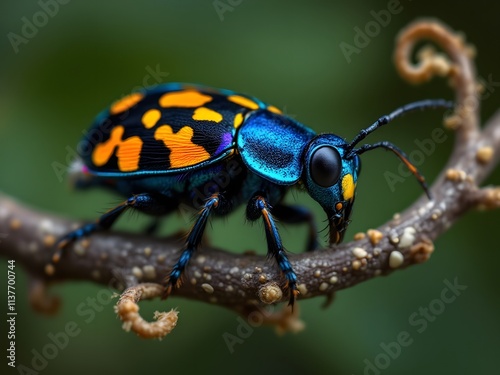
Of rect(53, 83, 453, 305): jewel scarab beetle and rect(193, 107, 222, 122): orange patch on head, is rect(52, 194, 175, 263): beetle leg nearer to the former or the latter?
rect(53, 83, 453, 305): jewel scarab beetle

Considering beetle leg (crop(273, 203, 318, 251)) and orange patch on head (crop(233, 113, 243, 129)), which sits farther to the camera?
beetle leg (crop(273, 203, 318, 251))

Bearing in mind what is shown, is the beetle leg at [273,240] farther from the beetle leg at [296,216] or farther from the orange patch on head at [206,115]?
the orange patch on head at [206,115]

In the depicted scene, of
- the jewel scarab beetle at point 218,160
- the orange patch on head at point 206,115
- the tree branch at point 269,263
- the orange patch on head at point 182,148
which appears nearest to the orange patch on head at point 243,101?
the jewel scarab beetle at point 218,160

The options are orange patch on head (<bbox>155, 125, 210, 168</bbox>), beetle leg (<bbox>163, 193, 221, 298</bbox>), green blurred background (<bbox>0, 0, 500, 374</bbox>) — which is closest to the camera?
beetle leg (<bbox>163, 193, 221, 298</bbox>)

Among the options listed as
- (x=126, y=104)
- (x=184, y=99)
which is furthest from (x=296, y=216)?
(x=126, y=104)

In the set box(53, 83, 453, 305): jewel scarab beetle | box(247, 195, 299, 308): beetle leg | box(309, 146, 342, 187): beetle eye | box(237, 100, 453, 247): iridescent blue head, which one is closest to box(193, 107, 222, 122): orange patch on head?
box(53, 83, 453, 305): jewel scarab beetle

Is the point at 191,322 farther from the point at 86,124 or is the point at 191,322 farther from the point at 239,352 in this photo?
the point at 86,124

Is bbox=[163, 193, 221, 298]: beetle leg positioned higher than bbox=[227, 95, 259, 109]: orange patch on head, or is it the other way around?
bbox=[227, 95, 259, 109]: orange patch on head

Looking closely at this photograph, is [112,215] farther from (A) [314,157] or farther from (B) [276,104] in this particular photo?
(B) [276,104]
